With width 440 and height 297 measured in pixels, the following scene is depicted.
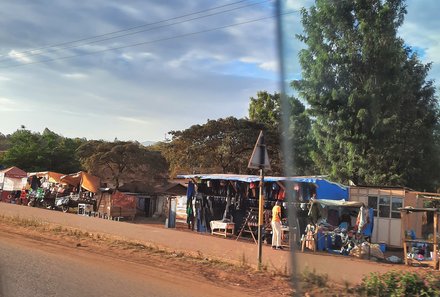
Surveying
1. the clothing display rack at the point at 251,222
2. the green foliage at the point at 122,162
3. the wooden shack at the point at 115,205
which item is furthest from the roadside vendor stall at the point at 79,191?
the clothing display rack at the point at 251,222

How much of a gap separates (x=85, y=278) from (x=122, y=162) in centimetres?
2868

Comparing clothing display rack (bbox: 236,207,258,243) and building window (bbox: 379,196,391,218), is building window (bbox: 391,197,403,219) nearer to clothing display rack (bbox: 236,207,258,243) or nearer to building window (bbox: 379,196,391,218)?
building window (bbox: 379,196,391,218)

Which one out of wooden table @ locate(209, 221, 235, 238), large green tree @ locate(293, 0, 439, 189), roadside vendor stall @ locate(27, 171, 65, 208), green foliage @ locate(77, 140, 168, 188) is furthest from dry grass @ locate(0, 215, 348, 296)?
green foliage @ locate(77, 140, 168, 188)

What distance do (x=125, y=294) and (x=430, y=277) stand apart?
4.92m

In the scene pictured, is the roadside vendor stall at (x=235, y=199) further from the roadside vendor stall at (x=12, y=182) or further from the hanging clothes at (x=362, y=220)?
the roadside vendor stall at (x=12, y=182)

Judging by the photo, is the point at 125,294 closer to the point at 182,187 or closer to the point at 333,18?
the point at 333,18

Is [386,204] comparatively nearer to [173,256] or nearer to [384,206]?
[384,206]

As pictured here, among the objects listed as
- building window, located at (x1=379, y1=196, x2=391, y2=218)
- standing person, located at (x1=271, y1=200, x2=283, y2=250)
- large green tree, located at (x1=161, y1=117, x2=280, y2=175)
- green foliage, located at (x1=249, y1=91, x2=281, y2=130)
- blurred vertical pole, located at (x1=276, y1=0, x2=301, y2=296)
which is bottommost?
standing person, located at (x1=271, y1=200, x2=283, y2=250)

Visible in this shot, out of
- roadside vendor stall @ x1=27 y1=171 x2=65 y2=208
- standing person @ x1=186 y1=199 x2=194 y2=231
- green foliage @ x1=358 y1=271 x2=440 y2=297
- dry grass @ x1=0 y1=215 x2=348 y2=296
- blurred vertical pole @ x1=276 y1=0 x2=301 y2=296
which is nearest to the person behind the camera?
blurred vertical pole @ x1=276 y1=0 x2=301 y2=296

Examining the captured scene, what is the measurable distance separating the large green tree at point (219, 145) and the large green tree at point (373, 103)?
9.13 meters

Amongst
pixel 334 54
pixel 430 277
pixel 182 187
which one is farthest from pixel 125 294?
pixel 182 187

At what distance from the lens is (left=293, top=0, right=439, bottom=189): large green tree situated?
1376 cm

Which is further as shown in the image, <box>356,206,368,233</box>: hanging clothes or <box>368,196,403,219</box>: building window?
<box>368,196,403,219</box>: building window

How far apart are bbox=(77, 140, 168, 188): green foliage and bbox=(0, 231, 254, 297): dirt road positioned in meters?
24.7
